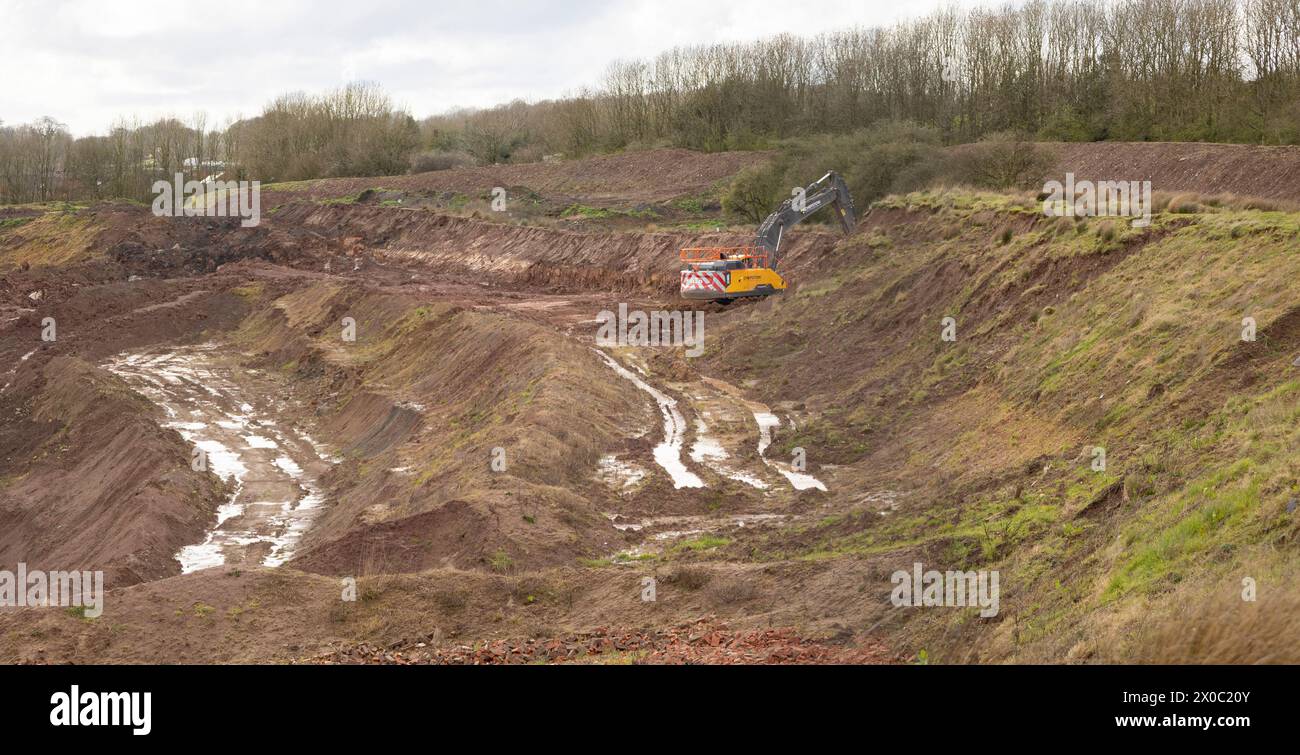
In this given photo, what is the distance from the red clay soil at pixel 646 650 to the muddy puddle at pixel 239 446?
7.82 meters

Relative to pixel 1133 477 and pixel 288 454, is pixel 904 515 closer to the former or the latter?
pixel 1133 477

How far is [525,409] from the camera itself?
22.3m

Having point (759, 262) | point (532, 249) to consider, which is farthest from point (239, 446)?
point (532, 249)

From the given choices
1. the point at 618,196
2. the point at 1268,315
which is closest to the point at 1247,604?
the point at 1268,315

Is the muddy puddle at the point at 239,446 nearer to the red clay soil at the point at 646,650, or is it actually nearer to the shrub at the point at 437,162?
the red clay soil at the point at 646,650

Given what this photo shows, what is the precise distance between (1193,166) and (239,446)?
34153mm

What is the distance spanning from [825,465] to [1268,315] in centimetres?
788

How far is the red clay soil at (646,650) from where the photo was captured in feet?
33.8

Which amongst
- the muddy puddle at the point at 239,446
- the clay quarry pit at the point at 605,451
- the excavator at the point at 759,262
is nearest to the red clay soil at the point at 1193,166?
the clay quarry pit at the point at 605,451

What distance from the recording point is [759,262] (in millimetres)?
35938

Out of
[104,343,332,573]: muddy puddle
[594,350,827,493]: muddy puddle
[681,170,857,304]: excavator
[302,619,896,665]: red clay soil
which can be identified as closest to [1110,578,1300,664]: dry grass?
[302,619,896,665]: red clay soil

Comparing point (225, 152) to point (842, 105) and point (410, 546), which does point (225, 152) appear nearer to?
point (842, 105)

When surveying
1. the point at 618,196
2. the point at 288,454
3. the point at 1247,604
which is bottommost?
the point at 288,454

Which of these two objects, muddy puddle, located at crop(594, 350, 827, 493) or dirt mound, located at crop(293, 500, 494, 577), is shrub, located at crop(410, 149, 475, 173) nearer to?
muddy puddle, located at crop(594, 350, 827, 493)
